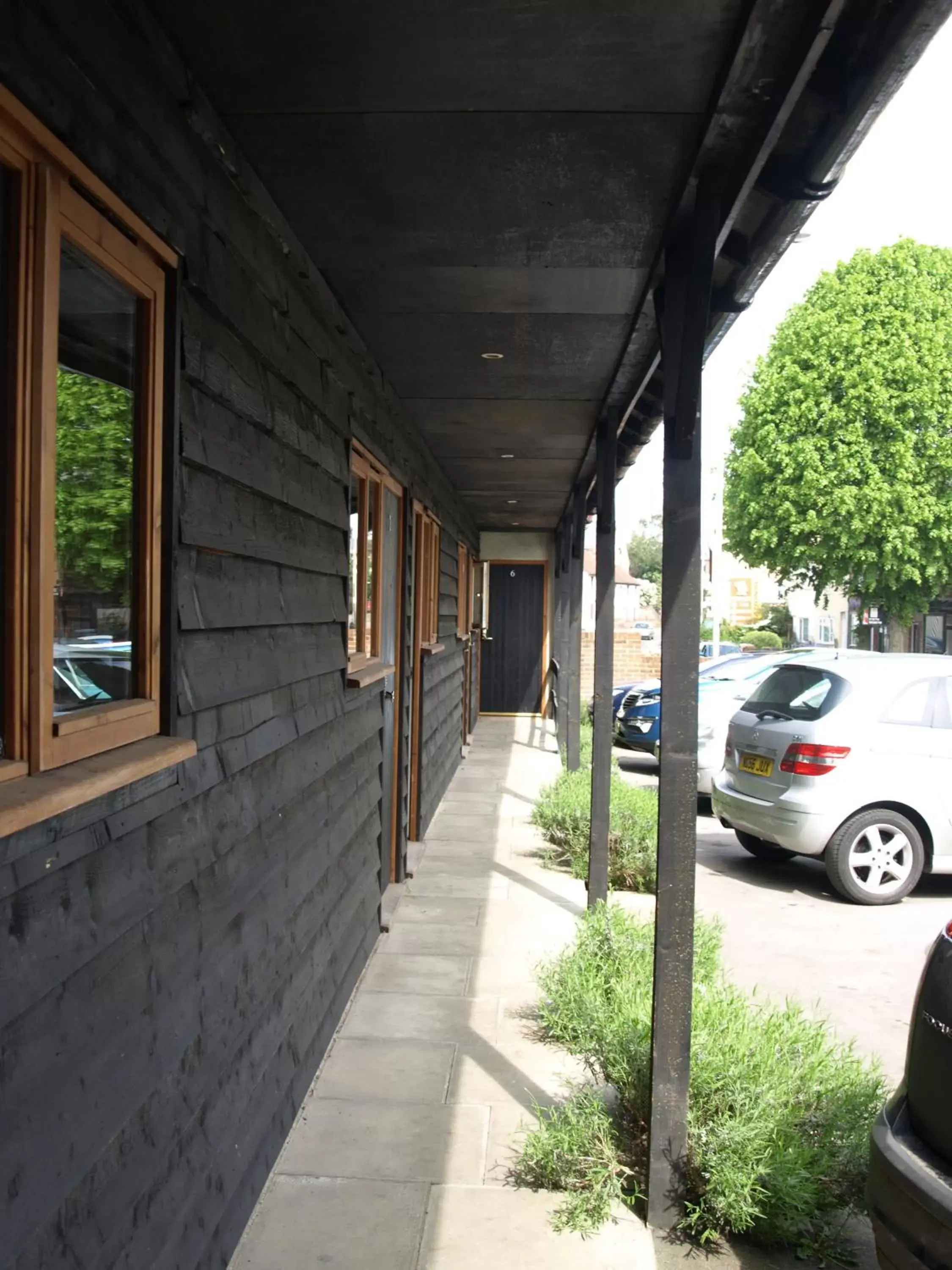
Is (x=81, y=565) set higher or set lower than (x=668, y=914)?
higher

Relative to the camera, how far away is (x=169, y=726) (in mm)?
2225

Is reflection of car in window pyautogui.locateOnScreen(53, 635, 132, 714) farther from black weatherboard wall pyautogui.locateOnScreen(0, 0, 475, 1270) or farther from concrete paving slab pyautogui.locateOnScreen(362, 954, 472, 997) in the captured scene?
concrete paving slab pyautogui.locateOnScreen(362, 954, 472, 997)

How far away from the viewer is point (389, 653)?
627 centimetres

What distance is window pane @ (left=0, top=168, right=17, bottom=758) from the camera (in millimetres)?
1568

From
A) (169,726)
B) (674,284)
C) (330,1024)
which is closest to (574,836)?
(330,1024)

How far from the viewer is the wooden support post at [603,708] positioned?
579 centimetres

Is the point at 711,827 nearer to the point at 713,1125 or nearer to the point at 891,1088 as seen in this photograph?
the point at 891,1088

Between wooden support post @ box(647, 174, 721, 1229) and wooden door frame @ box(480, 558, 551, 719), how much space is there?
46.4 ft

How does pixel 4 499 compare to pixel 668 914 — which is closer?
pixel 4 499

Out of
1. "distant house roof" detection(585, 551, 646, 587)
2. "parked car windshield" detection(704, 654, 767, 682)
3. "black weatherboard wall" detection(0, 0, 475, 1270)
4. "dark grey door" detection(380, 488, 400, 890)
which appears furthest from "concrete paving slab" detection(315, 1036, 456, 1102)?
"distant house roof" detection(585, 551, 646, 587)

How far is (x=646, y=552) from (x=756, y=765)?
95885 mm

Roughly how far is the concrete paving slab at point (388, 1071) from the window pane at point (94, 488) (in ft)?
7.38

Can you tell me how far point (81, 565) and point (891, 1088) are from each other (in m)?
3.19

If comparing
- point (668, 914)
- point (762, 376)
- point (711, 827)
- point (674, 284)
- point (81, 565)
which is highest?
point (762, 376)
